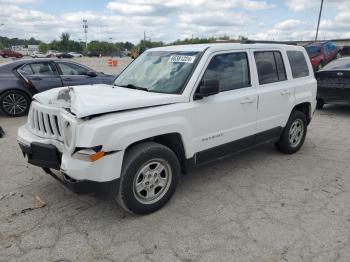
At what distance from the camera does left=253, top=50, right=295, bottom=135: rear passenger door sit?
4.69m

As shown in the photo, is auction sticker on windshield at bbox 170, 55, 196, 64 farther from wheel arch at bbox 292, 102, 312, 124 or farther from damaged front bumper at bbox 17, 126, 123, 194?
wheel arch at bbox 292, 102, 312, 124

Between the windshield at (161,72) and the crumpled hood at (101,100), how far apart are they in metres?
0.20

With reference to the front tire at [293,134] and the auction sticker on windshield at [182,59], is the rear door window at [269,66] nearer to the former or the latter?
the front tire at [293,134]

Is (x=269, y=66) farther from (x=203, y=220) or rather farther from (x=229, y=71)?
(x=203, y=220)

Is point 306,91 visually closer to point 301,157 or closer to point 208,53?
point 301,157

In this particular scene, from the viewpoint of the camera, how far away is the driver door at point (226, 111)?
13.0 ft

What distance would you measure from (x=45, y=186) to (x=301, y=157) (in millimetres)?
3972

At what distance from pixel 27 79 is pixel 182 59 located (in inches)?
235

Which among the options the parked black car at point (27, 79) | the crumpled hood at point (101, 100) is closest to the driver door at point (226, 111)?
the crumpled hood at point (101, 100)

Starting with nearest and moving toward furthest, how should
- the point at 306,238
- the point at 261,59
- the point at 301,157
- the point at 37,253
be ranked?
the point at 37,253 → the point at 306,238 → the point at 261,59 → the point at 301,157

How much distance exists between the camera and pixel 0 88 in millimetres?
8383

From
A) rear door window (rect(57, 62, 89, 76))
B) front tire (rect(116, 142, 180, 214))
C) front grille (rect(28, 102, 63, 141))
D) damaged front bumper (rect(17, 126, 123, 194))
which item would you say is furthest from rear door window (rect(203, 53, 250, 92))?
rear door window (rect(57, 62, 89, 76))

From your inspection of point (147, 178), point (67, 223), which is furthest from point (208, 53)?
point (67, 223)

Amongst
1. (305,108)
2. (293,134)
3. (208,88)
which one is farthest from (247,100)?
(305,108)
